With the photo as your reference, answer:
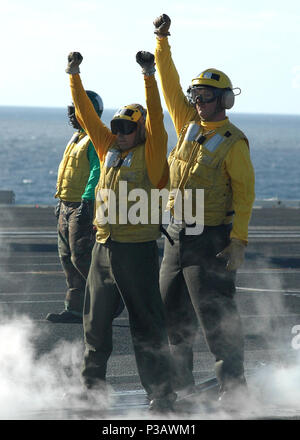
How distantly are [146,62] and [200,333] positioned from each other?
4.25 m

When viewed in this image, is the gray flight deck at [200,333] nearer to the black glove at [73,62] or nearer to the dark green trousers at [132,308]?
the dark green trousers at [132,308]

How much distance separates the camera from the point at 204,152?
19.3 feet

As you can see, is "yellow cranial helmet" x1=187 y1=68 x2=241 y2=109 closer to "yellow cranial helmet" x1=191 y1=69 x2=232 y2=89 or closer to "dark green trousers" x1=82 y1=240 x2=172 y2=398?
"yellow cranial helmet" x1=191 y1=69 x2=232 y2=89

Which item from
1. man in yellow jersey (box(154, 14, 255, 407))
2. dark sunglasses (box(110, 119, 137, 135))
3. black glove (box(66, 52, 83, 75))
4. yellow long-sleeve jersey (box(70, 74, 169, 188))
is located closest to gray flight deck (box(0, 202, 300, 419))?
man in yellow jersey (box(154, 14, 255, 407))

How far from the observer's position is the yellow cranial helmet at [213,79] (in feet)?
19.3

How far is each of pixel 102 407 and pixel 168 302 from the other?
36.0 inches

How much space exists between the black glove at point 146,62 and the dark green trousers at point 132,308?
117 centimetres

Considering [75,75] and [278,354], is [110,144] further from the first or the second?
[278,354]

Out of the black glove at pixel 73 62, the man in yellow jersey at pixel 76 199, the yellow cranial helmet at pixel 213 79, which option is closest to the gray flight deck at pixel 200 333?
the man in yellow jersey at pixel 76 199

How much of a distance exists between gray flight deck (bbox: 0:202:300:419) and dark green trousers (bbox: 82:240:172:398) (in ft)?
0.82

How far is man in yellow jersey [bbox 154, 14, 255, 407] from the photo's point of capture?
578cm

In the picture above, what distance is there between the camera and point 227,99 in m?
5.88

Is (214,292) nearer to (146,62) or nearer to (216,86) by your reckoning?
(216,86)
